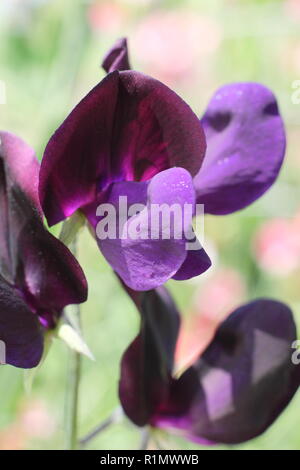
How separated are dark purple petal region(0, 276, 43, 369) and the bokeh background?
30.7 inches

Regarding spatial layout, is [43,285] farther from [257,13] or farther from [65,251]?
[257,13]

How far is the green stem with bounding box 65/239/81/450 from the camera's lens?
0.73m

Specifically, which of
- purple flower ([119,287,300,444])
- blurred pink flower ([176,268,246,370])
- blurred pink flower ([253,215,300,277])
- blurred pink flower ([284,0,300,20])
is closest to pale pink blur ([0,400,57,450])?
blurred pink flower ([176,268,246,370])

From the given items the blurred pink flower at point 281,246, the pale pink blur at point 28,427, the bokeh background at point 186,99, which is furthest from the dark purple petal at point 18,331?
the blurred pink flower at point 281,246

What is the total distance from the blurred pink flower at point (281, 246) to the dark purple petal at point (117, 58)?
137cm

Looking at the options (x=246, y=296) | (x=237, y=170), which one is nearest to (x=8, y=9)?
(x=246, y=296)

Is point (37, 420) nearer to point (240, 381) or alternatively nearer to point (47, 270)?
point (240, 381)

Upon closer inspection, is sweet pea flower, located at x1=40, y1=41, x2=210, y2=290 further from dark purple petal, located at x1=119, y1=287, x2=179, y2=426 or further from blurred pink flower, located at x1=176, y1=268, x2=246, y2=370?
blurred pink flower, located at x1=176, y1=268, x2=246, y2=370

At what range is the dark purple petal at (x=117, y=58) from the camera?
2.37ft

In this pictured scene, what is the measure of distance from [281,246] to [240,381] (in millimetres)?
1294

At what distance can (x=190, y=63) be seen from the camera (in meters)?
2.30

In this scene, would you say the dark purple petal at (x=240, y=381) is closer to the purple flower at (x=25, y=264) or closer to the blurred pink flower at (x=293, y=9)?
the purple flower at (x=25, y=264)

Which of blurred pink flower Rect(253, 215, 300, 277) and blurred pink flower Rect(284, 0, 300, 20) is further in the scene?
blurred pink flower Rect(284, 0, 300, 20)
